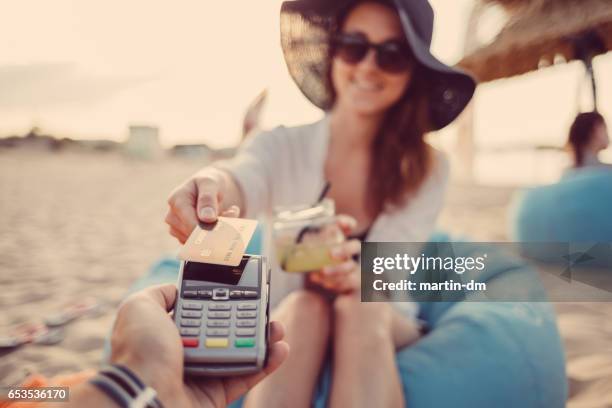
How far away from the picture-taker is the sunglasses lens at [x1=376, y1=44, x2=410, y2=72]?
0.93m

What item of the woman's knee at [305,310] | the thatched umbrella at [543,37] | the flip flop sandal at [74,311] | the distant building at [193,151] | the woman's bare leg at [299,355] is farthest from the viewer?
the distant building at [193,151]

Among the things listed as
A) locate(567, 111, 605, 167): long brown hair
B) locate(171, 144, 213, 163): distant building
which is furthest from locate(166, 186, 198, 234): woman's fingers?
locate(171, 144, 213, 163): distant building

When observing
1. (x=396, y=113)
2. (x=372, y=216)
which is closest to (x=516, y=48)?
(x=396, y=113)

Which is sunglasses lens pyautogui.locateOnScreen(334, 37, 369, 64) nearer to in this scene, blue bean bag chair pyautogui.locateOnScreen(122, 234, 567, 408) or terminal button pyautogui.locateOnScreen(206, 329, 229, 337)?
blue bean bag chair pyautogui.locateOnScreen(122, 234, 567, 408)

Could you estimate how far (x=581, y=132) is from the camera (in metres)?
1.50

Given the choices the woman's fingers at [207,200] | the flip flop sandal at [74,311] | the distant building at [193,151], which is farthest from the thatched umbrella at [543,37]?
the distant building at [193,151]

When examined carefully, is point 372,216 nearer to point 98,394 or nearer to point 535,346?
point 535,346

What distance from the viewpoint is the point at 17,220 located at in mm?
1945

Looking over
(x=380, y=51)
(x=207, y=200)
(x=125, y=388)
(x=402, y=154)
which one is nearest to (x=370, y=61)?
(x=380, y=51)

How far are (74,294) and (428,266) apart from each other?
39.4 inches

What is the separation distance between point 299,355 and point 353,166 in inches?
21.7

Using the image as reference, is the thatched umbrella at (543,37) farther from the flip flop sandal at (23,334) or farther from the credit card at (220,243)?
the flip flop sandal at (23,334)

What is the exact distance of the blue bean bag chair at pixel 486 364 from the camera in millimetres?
707

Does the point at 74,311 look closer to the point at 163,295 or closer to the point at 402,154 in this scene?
the point at 163,295
